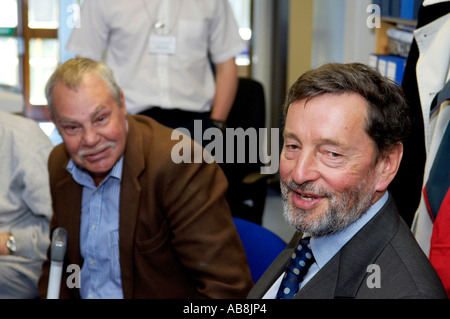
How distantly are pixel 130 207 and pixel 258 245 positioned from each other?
0.40 m

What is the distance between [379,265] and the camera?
3.66ft

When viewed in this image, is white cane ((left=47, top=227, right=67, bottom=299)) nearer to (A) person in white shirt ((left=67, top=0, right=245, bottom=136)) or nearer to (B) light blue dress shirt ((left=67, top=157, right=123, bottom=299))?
(B) light blue dress shirt ((left=67, top=157, right=123, bottom=299))

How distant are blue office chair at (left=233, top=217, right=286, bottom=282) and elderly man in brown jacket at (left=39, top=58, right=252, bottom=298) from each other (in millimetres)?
45

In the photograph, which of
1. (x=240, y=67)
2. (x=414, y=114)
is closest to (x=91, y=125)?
(x=414, y=114)

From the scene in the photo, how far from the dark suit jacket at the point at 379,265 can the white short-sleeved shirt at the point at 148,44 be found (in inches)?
71.6

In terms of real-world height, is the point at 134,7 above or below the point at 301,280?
above

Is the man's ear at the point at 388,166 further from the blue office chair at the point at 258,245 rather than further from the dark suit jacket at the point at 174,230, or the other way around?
the dark suit jacket at the point at 174,230

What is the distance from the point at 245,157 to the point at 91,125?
1418mm

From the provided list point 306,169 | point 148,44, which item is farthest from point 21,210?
point 306,169

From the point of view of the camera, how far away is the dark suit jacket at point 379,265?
1.05m

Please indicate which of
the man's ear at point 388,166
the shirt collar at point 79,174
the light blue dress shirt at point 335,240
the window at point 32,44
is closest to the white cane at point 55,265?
the shirt collar at point 79,174
